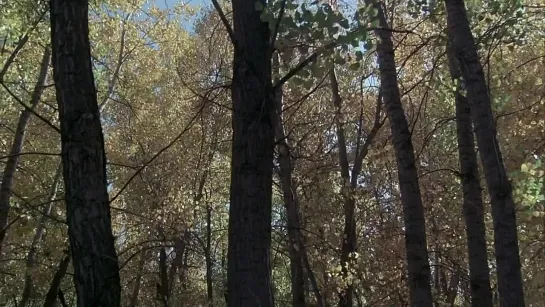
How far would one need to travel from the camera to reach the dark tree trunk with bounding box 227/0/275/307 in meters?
3.00

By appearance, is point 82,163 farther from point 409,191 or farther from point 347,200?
point 347,200

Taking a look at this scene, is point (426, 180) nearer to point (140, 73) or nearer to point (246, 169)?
point (140, 73)

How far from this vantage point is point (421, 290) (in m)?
5.67

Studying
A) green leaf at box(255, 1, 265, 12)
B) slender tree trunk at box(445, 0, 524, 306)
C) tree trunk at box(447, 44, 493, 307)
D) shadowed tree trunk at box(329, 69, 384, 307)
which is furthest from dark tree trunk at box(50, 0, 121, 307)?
shadowed tree trunk at box(329, 69, 384, 307)

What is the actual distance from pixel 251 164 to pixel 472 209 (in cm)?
365

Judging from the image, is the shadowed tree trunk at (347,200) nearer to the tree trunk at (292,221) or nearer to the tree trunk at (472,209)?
the tree trunk at (292,221)

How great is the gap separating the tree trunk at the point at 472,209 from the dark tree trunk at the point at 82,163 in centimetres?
357

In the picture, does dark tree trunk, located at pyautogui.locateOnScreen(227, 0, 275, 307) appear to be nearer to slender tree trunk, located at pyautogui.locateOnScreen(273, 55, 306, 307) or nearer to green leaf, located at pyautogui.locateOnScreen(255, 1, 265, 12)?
green leaf, located at pyautogui.locateOnScreen(255, 1, 265, 12)

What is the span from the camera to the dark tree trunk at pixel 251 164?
9.84ft

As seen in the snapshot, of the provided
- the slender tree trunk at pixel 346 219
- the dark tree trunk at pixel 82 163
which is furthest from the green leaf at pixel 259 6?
the slender tree trunk at pixel 346 219

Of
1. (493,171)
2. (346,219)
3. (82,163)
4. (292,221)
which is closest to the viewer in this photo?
(82,163)

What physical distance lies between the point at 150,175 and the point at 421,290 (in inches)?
617

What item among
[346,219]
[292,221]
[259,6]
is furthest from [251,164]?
[346,219]

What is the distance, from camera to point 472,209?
6141 mm
